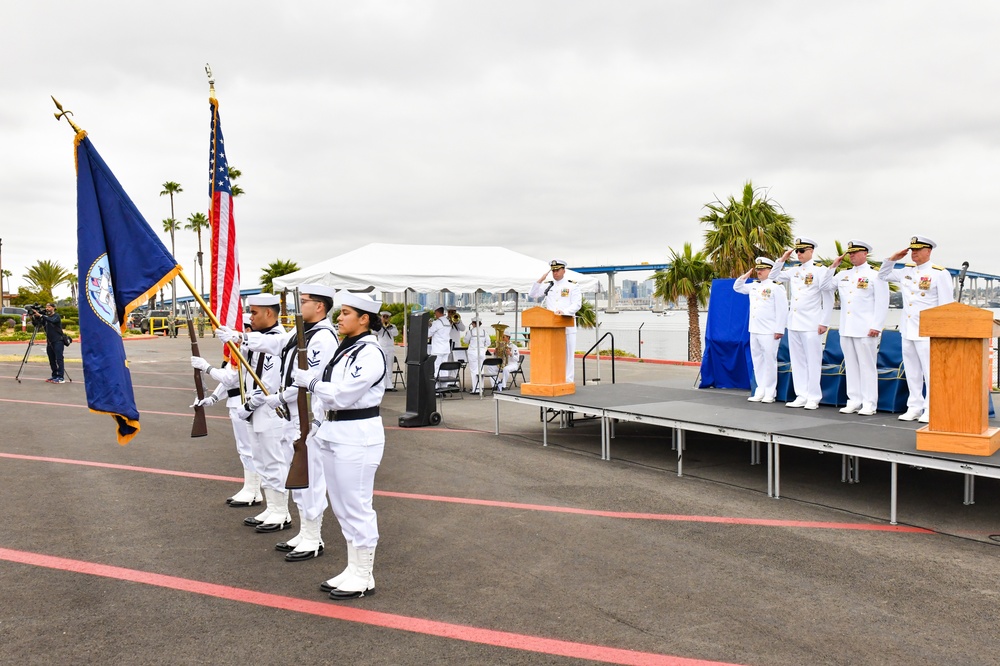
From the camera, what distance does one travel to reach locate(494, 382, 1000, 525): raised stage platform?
6.52 meters

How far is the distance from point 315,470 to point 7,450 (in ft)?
22.7

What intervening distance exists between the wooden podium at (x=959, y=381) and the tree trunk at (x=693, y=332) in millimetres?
20446

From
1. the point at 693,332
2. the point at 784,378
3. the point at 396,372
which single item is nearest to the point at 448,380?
the point at 396,372

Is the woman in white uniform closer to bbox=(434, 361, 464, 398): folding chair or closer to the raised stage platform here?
the raised stage platform

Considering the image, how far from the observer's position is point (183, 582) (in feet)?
17.0

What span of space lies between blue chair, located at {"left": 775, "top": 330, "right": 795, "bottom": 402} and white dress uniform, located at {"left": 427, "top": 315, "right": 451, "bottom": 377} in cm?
763

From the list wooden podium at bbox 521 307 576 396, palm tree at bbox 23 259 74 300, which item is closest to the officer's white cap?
wooden podium at bbox 521 307 576 396

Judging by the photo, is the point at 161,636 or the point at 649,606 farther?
the point at 649,606

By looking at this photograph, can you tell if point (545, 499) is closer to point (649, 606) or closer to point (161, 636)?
point (649, 606)

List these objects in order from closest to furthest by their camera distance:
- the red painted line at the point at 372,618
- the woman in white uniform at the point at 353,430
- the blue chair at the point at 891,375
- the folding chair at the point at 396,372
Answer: the red painted line at the point at 372,618 < the woman in white uniform at the point at 353,430 < the blue chair at the point at 891,375 < the folding chair at the point at 396,372

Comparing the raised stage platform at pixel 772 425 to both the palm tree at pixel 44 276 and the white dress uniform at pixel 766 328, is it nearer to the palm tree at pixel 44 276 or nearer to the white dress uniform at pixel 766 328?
the white dress uniform at pixel 766 328

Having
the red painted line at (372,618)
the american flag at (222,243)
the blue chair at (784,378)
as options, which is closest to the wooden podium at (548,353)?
the blue chair at (784,378)

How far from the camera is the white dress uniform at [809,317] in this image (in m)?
9.60

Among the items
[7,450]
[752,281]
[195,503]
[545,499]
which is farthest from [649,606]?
[7,450]
